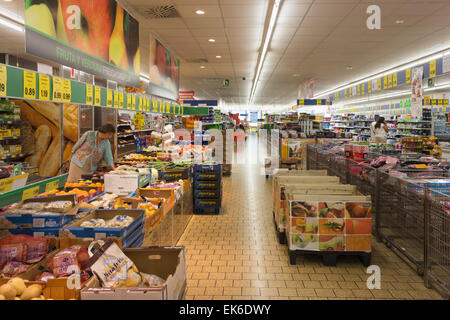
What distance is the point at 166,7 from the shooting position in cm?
691

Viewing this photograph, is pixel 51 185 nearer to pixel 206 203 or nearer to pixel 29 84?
pixel 29 84

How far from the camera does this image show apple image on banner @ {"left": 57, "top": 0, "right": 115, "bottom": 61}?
3.74 metres

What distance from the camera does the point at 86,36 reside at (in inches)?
166

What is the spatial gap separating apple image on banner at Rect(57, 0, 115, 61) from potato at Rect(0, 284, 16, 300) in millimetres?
2572

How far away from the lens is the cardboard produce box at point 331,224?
431 cm

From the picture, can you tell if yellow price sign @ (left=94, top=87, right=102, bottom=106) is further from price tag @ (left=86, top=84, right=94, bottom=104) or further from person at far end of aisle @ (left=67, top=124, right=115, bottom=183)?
person at far end of aisle @ (left=67, top=124, right=115, bottom=183)

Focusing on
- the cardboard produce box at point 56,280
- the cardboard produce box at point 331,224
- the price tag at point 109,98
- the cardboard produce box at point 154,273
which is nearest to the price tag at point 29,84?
the cardboard produce box at point 56,280

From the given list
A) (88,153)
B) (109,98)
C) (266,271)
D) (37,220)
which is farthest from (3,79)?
(266,271)

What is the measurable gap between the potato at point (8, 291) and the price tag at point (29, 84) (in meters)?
2.76

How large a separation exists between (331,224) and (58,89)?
3.99 m

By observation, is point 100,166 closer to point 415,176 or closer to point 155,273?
point 155,273

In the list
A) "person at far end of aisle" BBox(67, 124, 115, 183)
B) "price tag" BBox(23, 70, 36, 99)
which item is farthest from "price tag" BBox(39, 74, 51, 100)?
"person at far end of aisle" BBox(67, 124, 115, 183)

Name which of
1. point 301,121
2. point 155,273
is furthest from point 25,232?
point 301,121

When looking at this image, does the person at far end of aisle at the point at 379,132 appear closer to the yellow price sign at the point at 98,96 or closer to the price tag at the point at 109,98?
the price tag at the point at 109,98
